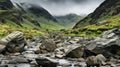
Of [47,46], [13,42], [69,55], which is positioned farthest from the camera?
[47,46]

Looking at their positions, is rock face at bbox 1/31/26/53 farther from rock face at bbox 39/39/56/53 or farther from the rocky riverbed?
rock face at bbox 39/39/56/53

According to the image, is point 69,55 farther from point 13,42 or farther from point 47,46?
point 13,42

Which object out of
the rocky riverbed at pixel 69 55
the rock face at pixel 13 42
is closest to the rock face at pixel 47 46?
the rocky riverbed at pixel 69 55

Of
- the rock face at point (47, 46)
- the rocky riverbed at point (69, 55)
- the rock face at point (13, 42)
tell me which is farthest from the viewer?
the rock face at point (47, 46)

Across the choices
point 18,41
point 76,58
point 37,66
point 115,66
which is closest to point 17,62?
point 37,66

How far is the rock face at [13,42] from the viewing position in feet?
307

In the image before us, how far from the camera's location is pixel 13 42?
95500mm

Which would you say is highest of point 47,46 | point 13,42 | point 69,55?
point 13,42

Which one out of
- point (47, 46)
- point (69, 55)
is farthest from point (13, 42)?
point (69, 55)

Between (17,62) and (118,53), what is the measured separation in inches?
1042

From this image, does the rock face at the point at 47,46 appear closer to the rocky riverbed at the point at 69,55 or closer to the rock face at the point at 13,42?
the rocky riverbed at the point at 69,55

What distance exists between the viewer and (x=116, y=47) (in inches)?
2995

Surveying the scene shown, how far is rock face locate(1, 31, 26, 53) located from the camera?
93500mm

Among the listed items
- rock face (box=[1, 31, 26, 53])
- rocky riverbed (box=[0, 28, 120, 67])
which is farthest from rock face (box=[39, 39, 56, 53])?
rock face (box=[1, 31, 26, 53])
